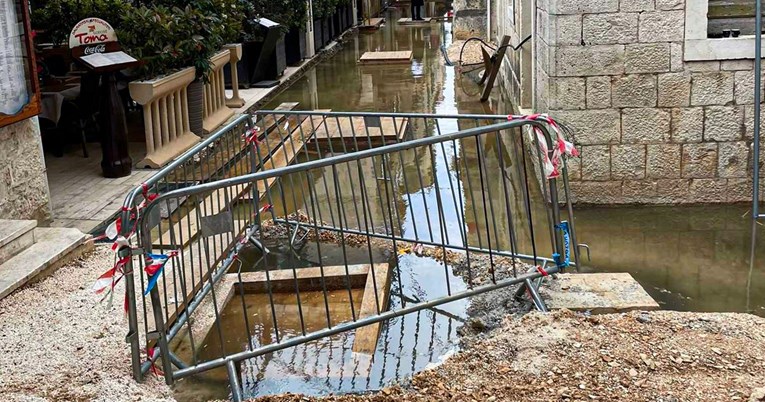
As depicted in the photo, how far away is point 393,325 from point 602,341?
1.44m

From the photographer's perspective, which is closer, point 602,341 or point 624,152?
point 602,341

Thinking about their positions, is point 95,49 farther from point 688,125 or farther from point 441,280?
point 688,125

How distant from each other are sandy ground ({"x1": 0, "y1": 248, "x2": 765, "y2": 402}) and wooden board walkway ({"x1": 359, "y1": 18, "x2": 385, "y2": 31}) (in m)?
25.5

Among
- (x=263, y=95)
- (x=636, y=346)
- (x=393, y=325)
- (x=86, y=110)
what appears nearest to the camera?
(x=636, y=346)

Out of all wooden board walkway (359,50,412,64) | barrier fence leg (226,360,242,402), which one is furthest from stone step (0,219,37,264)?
wooden board walkway (359,50,412,64)

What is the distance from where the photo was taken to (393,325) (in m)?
5.49

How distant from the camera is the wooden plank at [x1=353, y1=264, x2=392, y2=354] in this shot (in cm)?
509

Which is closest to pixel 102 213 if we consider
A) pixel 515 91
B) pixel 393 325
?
pixel 393 325

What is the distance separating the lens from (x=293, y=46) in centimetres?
1928

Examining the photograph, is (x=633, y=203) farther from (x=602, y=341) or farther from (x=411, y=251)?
(x=602, y=341)

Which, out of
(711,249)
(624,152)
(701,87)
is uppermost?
(701,87)

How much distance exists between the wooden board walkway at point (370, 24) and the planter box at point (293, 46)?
1035 centimetres

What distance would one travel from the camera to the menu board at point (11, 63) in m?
6.60

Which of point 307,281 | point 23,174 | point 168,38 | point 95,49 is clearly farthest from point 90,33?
point 307,281
